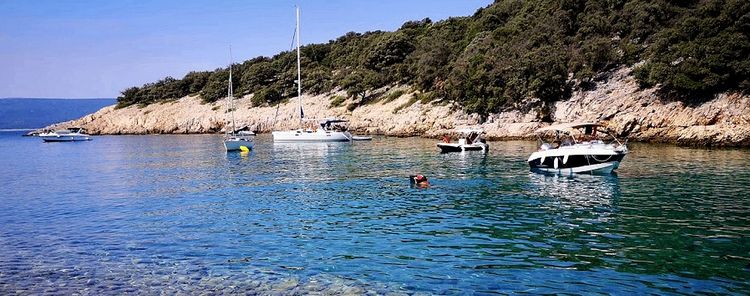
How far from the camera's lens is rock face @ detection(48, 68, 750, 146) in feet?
167

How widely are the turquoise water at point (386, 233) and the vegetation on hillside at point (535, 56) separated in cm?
2153

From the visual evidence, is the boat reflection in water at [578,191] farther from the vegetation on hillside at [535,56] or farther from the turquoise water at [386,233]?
the vegetation on hillside at [535,56]

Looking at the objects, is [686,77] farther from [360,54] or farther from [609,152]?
[360,54]

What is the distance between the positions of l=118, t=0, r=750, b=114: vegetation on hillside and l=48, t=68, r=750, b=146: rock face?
206 centimetres

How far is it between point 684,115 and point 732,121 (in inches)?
179

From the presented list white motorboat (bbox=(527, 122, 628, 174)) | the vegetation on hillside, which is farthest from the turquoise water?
the vegetation on hillside

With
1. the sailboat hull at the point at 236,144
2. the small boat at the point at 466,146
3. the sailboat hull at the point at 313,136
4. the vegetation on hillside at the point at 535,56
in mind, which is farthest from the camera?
the sailboat hull at the point at 313,136

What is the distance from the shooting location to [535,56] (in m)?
69.8

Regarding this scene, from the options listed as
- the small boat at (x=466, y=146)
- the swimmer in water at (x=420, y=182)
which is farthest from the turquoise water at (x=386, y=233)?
the small boat at (x=466, y=146)

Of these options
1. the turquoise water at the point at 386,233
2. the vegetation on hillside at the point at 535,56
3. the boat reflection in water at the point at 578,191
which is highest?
the vegetation on hillside at the point at 535,56

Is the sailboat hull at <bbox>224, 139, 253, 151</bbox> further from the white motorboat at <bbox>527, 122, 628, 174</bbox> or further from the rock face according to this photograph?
the white motorboat at <bbox>527, 122, 628, 174</bbox>

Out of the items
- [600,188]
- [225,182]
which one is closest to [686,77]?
[600,188]

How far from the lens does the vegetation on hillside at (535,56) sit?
5412cm

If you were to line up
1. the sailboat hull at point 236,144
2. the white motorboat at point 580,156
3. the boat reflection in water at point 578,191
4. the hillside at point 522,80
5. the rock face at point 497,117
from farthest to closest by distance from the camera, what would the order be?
the sailboat hull at point 236,144 → the hillside at point 522,80 → the rock face at point 497,117 → the white motorboat at point 580,156 → the boat reflection in water at point 578,191
